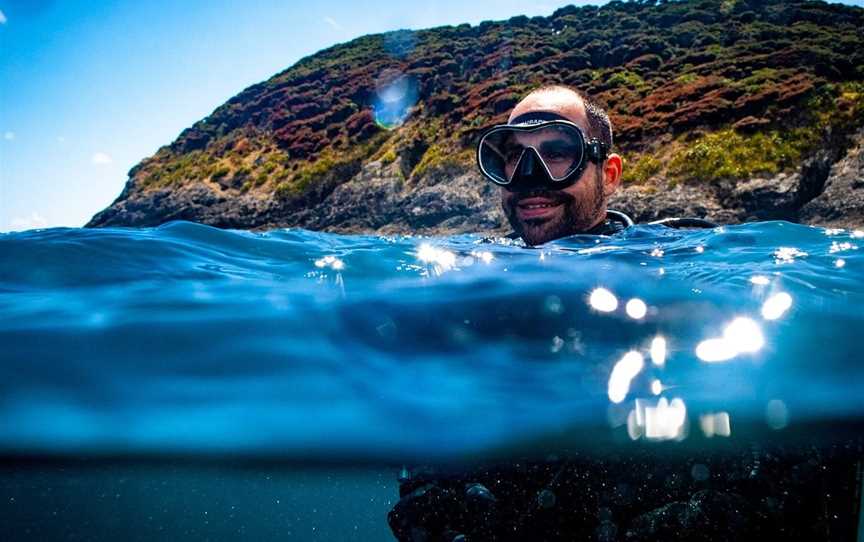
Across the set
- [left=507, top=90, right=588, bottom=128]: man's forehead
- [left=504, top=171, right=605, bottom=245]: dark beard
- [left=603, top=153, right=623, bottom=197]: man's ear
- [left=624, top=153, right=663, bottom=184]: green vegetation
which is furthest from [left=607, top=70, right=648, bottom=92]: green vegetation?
[left=504, top=171, right=605, bottom=245]: dark beard

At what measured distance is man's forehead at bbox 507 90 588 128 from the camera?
409cm

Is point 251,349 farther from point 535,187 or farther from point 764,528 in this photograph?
point 535,187

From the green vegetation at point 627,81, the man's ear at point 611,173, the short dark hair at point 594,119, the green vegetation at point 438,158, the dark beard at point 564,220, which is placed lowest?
the dark beard at point 564,220

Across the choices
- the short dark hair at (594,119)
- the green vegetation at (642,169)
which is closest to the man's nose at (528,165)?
the short dark hair at (594,119)

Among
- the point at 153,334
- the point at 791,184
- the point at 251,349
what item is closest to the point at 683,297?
the point at 251,349

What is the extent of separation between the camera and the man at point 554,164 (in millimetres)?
3916

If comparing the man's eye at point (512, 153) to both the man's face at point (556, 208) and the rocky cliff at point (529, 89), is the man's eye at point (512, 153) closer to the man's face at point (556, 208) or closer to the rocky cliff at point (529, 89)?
the man's face at point (556, 208)

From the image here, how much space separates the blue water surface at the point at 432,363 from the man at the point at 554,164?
1.36m

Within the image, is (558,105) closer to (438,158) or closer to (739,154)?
(739,154)

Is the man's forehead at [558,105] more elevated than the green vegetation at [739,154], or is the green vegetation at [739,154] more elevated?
the green vegetation at [739,154]

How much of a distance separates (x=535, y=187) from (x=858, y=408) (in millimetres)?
2546

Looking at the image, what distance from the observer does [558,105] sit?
13.5 ft

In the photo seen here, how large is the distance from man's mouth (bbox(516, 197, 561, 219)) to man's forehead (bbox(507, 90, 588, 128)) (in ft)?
2.42

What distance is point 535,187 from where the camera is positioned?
155 inches
